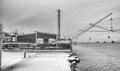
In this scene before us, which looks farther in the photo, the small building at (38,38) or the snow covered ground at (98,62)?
the small building at (38,38)

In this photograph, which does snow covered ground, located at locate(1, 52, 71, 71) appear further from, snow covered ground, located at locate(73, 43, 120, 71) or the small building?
the small building

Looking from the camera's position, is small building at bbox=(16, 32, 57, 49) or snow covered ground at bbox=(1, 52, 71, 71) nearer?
snow covered ground at bbox=(1, 52, 71, 71)

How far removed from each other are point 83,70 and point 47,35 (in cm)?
1759

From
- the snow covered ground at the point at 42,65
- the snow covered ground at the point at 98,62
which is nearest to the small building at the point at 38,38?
the snow covered ground at the point at 98,62

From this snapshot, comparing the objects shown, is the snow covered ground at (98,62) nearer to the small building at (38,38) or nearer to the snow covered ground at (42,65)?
the snow covered ground at (42,65)

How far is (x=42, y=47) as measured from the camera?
23.9 metres

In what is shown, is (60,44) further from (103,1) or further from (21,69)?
(21,69)

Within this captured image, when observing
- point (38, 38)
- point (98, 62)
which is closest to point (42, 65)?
point (98, 62)

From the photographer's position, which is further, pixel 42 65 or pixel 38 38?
pixel 38 38

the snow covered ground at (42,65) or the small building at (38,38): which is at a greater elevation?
the small building at (38,38)

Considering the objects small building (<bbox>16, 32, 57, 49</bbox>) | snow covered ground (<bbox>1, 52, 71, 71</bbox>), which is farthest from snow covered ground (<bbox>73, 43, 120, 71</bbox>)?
small building (<bbox>16, 32, 57, 49</bbox>)

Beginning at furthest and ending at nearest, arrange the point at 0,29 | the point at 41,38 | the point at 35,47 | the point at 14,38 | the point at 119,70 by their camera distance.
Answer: the point at 14,38 < the point at 41,38 < the point at 35,47 < the point at 119,70 < the point at 0,29

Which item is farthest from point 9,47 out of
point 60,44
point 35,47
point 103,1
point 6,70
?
point 103,1

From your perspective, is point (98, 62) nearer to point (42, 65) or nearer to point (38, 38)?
point (38, 38)
